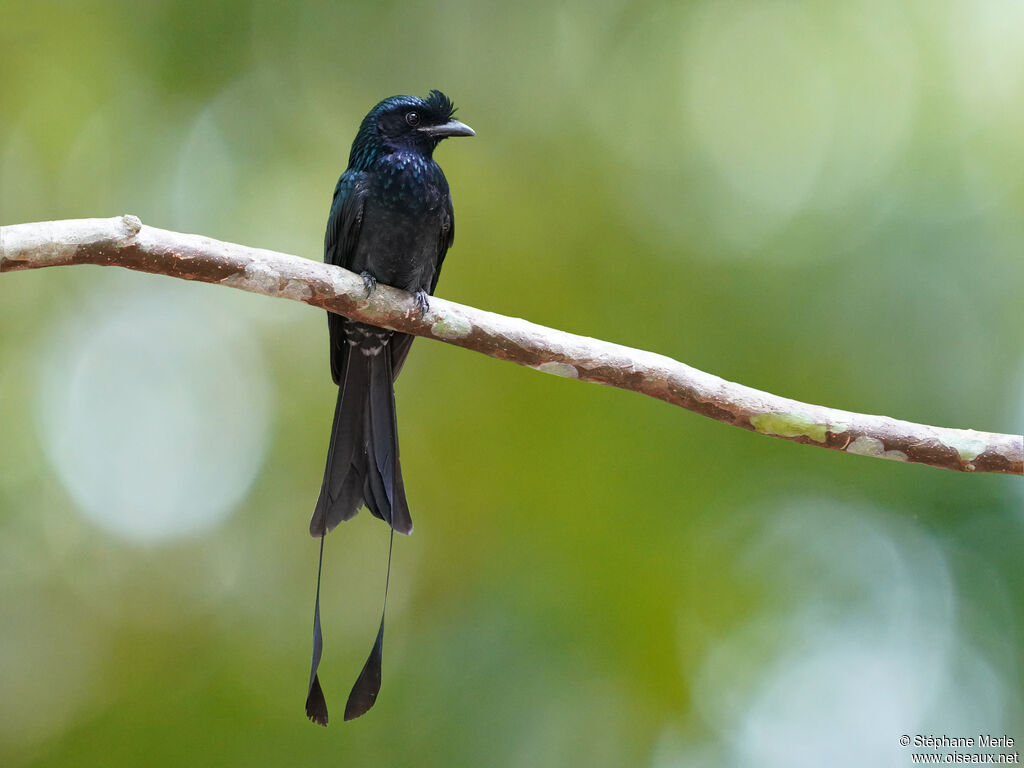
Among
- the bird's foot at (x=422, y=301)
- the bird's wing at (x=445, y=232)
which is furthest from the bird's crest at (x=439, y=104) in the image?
the bird's foot at (x=422, y=301)

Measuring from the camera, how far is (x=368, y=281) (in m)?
2.66

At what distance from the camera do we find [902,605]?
4508mm

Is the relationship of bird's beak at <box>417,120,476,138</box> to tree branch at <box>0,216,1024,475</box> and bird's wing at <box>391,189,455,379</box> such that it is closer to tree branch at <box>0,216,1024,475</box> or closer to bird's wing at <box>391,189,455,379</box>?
bird's wing at <box>391,189,455,379</box>

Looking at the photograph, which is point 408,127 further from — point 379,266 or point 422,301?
point 422,301

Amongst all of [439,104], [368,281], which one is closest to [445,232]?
[439,104]

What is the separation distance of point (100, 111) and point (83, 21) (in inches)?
18.6

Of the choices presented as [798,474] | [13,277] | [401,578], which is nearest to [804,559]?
[798,474]

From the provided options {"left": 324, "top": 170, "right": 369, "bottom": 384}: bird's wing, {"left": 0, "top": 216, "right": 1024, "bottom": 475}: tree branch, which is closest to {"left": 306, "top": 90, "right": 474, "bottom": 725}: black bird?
{"left": 324, "top": 170, "right": 369, "bottom": 384}: bird's wing

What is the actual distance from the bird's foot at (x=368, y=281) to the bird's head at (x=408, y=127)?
0.55m

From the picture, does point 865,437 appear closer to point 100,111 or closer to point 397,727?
point 397,727

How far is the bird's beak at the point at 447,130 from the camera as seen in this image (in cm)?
311

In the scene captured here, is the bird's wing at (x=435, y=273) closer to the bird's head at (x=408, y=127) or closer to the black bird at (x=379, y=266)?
the black bird at (x=379, y=266)

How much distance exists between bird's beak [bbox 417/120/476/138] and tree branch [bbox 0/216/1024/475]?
2.79ft

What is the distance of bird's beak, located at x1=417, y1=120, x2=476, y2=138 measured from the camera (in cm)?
311
